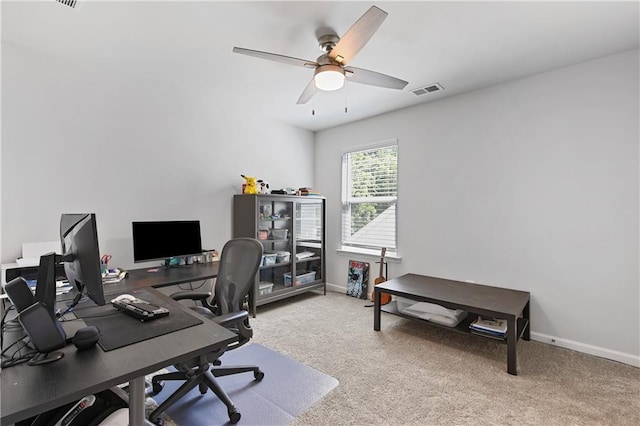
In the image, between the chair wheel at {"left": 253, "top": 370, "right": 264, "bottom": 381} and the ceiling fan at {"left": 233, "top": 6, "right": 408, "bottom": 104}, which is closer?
the ceiling fan at {"left": 233, "top": 6, "right": 408, "bottom": 104}

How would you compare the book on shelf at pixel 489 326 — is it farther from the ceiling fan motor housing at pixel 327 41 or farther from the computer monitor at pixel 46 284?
the computer monitor at pixel 46 284

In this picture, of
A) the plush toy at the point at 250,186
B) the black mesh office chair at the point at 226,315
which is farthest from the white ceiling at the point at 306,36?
the black mesh office chair at the point at 226,315

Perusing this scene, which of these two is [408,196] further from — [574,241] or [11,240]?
[11,240]

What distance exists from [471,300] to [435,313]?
1.28 feet

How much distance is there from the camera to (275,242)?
3998 mm

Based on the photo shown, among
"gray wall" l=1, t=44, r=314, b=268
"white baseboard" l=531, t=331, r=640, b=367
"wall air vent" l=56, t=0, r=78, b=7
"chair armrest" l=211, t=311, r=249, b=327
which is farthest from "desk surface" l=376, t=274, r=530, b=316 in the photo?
"wall air vent" l=56, t=0, r=78, b=7

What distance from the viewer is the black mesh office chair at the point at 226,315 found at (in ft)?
5.78

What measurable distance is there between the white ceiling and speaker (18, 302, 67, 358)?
1.83 metres

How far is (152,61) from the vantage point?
2.61m

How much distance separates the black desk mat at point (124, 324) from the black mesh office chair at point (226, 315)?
34cm

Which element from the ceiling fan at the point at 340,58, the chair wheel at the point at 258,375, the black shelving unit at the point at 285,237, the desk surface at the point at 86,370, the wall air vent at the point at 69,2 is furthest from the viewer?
the black shelving unit at the point at 285,237

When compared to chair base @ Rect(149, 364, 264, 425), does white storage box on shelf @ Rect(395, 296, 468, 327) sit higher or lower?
higher

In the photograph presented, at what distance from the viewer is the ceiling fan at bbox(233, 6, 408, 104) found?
173cm

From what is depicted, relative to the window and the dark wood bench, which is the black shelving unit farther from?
the dark wood bench
